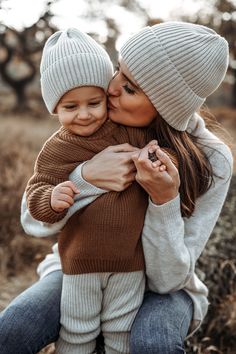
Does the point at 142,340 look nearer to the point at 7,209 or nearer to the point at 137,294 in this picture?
the point at 137,294

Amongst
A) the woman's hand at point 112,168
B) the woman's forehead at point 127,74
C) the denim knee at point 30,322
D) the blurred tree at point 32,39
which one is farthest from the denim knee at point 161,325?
the blurred tree at point 32,39

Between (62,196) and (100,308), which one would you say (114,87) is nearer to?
(62,196)

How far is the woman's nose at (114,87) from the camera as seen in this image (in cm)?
179

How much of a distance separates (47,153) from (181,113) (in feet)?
1.59

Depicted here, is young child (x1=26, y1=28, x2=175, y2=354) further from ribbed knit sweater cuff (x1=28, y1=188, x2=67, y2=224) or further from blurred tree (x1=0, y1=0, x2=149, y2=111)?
blurred tree (x1=0, y1=0, x2=149, y2=111)

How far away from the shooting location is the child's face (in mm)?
1749

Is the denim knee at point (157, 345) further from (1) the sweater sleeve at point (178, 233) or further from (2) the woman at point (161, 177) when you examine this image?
(1) the sweater sleeve at point (178, 233)

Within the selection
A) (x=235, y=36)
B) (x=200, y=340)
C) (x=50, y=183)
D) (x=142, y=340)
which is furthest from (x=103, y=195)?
(x=235, y=36)

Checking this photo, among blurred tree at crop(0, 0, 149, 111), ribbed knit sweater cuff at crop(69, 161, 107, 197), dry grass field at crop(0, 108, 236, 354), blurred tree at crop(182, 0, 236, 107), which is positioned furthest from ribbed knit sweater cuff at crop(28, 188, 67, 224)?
blurred tree at crop(182, 0, 236, 107)

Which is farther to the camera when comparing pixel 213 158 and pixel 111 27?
pixel 111 27

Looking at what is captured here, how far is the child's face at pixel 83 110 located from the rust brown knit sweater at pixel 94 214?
0.13 ft

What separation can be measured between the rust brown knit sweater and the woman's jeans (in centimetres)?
17

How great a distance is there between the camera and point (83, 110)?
1736mm

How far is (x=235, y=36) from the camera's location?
937cm
